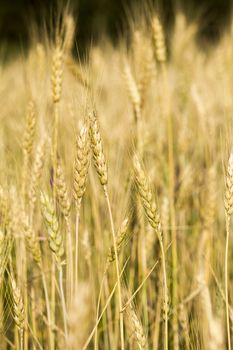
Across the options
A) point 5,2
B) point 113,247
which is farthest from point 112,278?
point 5,2

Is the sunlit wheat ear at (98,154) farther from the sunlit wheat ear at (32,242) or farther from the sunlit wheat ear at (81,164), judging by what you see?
the sunlit wheat ear at (32,242)

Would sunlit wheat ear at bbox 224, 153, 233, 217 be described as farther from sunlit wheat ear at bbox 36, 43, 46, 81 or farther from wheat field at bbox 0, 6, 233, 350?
sunlit wheat ear at bbox 36, 43, 46, 81

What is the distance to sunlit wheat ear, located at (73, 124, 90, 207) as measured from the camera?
81cm

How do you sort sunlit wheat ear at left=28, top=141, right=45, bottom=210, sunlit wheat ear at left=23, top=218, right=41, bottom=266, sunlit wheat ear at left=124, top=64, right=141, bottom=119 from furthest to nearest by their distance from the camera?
1. sunlit wheat ear at left=124, top=64, right=141, bottom=119
2. sunlit wheat ear at left=28, top=141, right=45, bottom=210
3. sunlit wheat ear at left=23, top=218, right=41, bottom=266

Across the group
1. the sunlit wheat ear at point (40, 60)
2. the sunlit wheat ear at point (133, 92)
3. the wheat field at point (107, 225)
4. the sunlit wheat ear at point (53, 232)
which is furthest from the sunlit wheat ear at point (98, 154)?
the sunlit wheat ear at point (40, 60)

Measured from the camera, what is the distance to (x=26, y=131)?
43.9 inches

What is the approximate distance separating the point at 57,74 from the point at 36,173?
0.81 feet

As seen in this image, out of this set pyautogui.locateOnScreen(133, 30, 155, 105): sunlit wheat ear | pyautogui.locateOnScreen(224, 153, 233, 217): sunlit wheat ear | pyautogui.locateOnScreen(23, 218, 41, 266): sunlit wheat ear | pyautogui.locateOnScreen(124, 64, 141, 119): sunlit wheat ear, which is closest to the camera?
pyautogui.locateOnScreen(224, 153, 233, 217): sunlit wheat ear

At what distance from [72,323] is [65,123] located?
122cm

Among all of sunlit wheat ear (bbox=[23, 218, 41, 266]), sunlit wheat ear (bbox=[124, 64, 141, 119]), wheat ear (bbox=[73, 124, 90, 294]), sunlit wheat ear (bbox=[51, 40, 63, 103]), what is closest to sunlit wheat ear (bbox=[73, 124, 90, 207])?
wheat ear (bbox=[73, 124, 90, 294])

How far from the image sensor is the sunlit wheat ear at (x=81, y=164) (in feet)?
2.66

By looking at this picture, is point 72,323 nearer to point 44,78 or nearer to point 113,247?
point 113,247

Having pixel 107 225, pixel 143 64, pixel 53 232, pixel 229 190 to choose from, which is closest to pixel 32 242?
pixel 53 232

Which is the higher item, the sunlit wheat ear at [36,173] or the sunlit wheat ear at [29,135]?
the sunlit wheat ear at [29,135]
